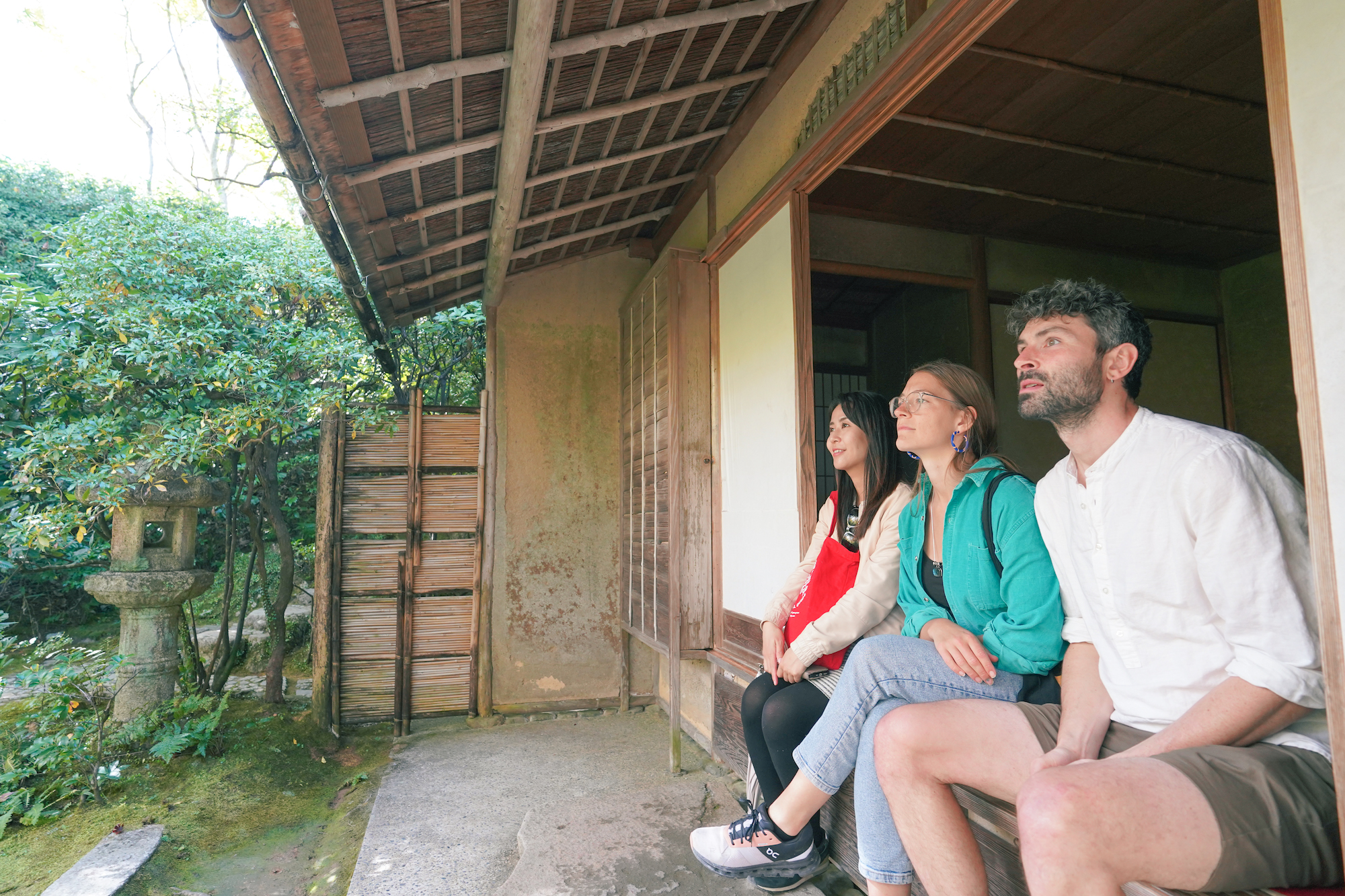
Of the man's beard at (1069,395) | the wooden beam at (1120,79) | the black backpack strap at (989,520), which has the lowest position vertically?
the black backpack strap at (989,520)

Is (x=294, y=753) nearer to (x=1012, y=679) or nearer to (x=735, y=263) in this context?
(x=735, y=263)

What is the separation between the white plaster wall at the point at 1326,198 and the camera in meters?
1.05

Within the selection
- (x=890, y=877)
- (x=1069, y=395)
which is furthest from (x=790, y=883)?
(x=1069, y=395)

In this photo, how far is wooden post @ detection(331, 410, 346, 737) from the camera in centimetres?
428

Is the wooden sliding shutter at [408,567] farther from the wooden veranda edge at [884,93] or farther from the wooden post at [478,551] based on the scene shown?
the wooden veranda edge at [884,93]

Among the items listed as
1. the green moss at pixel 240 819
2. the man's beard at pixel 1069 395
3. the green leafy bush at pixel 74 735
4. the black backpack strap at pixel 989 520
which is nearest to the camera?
the man's beard at pixel 1069 395

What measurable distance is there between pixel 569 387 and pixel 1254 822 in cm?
419

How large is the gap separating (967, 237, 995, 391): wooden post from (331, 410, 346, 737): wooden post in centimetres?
374

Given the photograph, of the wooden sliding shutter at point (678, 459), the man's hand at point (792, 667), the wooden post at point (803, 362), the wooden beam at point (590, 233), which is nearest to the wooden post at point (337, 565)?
the wooden beam at point (590, 233)

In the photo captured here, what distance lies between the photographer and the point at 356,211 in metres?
3.03

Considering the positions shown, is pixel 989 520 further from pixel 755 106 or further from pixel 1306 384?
pixel 755 106

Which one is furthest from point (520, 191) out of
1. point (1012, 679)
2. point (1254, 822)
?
point (1254, 822)

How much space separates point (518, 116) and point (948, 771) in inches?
95.2

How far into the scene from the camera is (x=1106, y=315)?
1.52 meters
